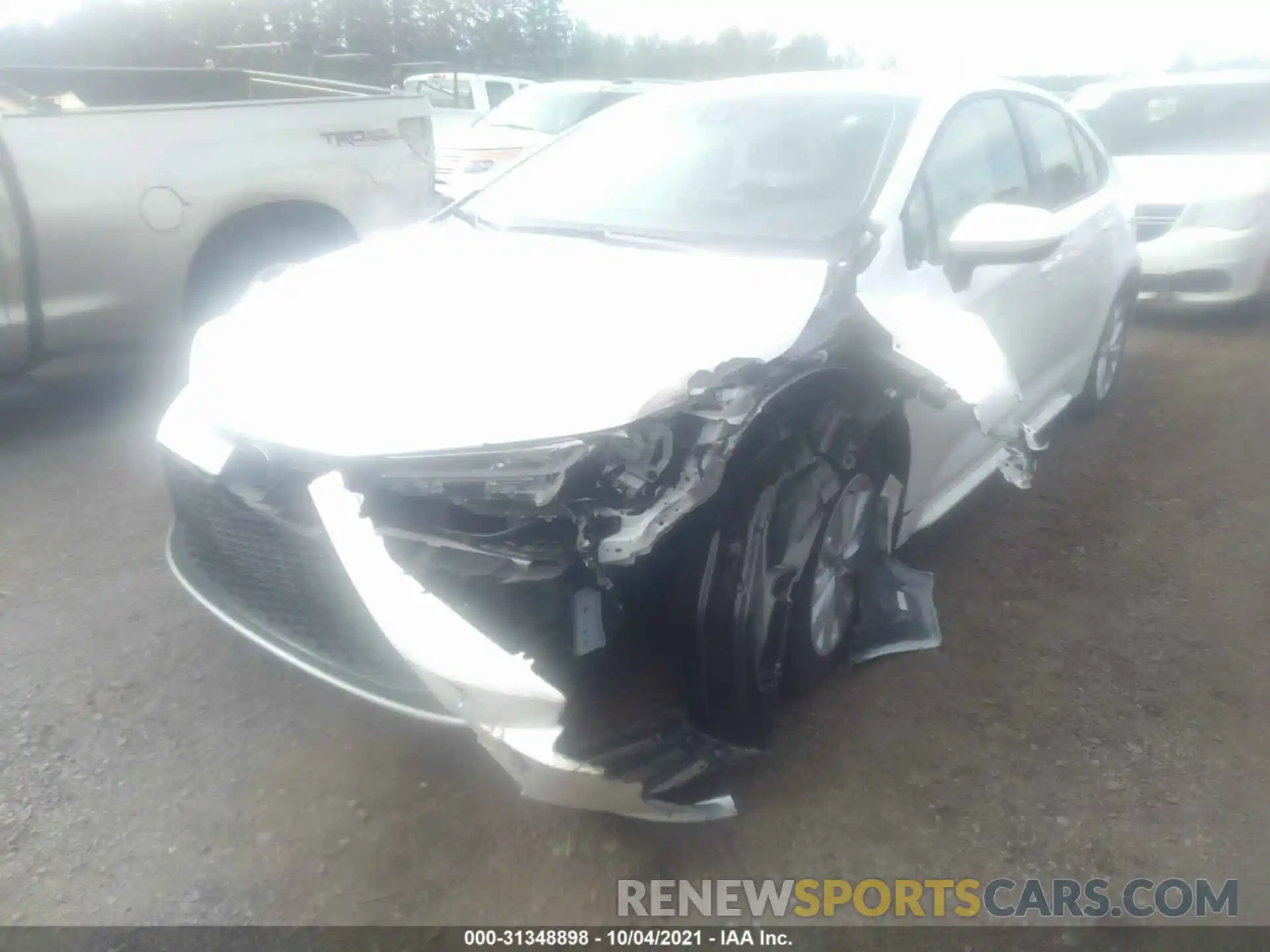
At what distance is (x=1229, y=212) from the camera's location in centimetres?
645

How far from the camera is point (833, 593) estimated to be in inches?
109

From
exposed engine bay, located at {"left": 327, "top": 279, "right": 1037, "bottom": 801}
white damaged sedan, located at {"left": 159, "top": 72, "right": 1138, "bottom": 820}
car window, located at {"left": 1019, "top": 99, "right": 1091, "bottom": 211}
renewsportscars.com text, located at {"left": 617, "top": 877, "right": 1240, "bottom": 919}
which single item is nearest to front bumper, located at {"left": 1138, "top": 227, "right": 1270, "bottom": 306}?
car window, located at {"left": 1019, "top": 99, "right": 1091, "bottom": 211}

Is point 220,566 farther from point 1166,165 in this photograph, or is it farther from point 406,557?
point 1166,165

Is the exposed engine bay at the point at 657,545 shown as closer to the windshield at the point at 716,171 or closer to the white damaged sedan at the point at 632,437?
the white damaged sedan at the point at 632,437

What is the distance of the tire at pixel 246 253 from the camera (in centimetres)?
489

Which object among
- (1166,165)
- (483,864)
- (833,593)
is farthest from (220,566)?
(1166,165)

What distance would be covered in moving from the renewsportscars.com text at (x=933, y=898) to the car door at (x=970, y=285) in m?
1.19

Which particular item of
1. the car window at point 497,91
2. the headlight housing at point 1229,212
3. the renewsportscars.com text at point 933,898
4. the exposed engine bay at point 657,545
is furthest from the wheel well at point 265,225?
the car window at point 497,91

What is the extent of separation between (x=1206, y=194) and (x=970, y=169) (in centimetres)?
399

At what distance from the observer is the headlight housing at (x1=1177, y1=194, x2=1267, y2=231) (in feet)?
21.1

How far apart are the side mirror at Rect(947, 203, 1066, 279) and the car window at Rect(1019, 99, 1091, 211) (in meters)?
1.05

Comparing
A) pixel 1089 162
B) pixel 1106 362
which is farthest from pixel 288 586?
pixel 1106 362

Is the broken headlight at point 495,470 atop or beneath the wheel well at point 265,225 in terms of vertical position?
atop

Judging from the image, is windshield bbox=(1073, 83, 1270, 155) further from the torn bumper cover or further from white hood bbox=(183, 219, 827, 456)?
the torn bumper cover
